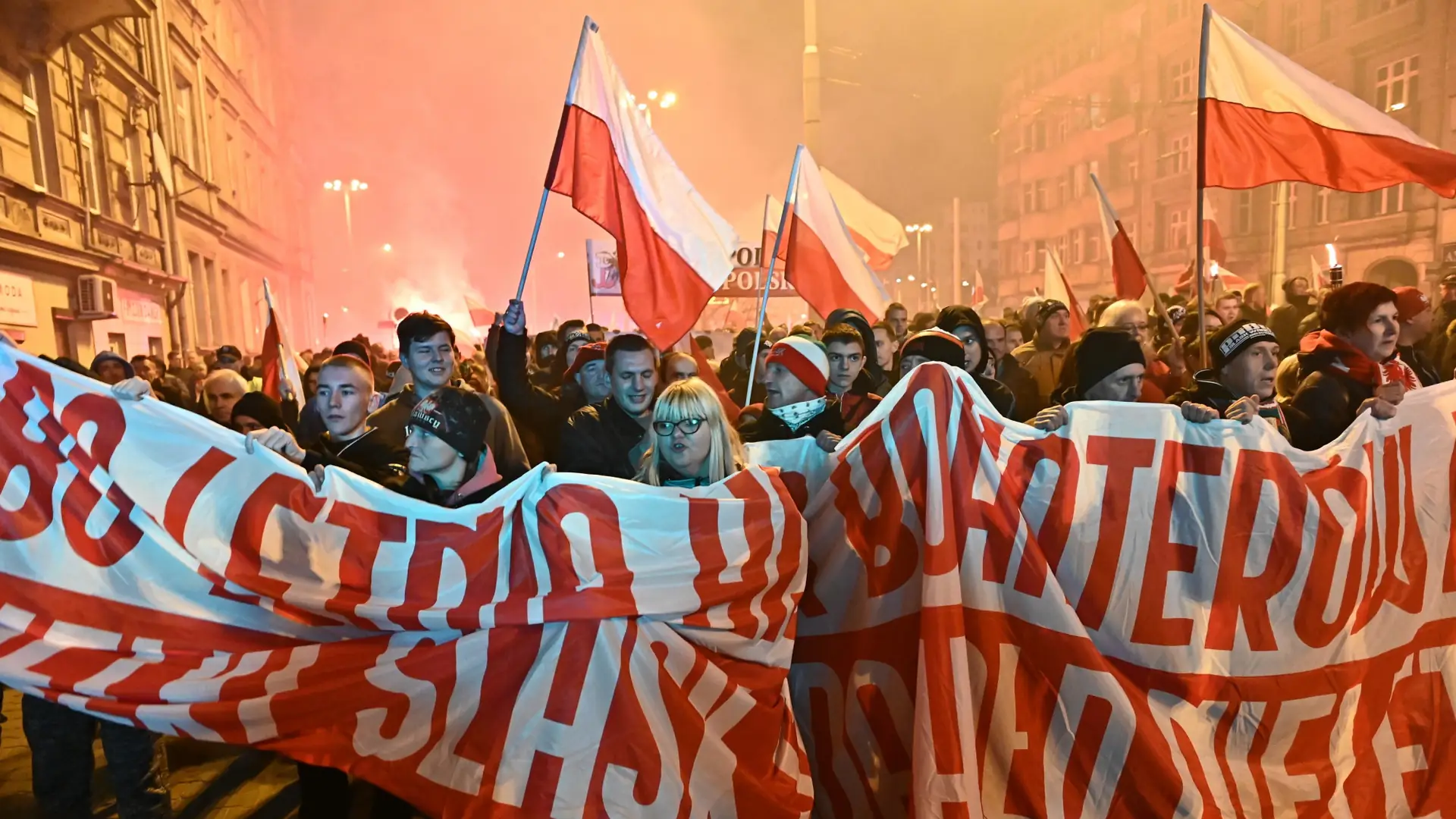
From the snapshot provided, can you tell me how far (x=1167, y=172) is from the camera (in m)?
25.8

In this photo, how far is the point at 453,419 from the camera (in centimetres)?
244

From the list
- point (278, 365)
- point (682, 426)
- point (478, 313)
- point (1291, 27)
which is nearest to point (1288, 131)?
point (682, 426)

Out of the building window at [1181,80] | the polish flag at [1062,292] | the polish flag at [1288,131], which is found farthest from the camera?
the building window at [1181,80]

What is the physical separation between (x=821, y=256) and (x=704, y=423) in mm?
3198

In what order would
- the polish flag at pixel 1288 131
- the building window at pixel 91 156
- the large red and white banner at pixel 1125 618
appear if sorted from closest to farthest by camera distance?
the large red and white banner at pixel 1125 618 → the polish flag at pixel 1288 131 → the building window at pixel 91 156

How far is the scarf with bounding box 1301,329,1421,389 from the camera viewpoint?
113 inches

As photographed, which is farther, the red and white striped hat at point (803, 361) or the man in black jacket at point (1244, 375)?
the red and white striped hat at point (803, 361)

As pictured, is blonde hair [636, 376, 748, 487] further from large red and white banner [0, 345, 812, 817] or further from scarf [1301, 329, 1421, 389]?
scarf [1301, 329, 1421, 389]

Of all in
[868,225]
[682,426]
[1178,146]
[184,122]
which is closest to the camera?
[682,426]

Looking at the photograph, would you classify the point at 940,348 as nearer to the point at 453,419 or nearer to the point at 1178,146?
the point at 453,419

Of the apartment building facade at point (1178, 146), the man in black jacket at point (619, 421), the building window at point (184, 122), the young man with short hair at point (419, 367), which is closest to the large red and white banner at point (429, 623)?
the young man with short hair at point (419, 367)

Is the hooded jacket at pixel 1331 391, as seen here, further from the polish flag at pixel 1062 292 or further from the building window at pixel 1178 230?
the building window at pixel 1178 230

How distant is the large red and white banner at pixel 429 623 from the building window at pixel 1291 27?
85.6 feet

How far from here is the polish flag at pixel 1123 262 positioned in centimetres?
620
